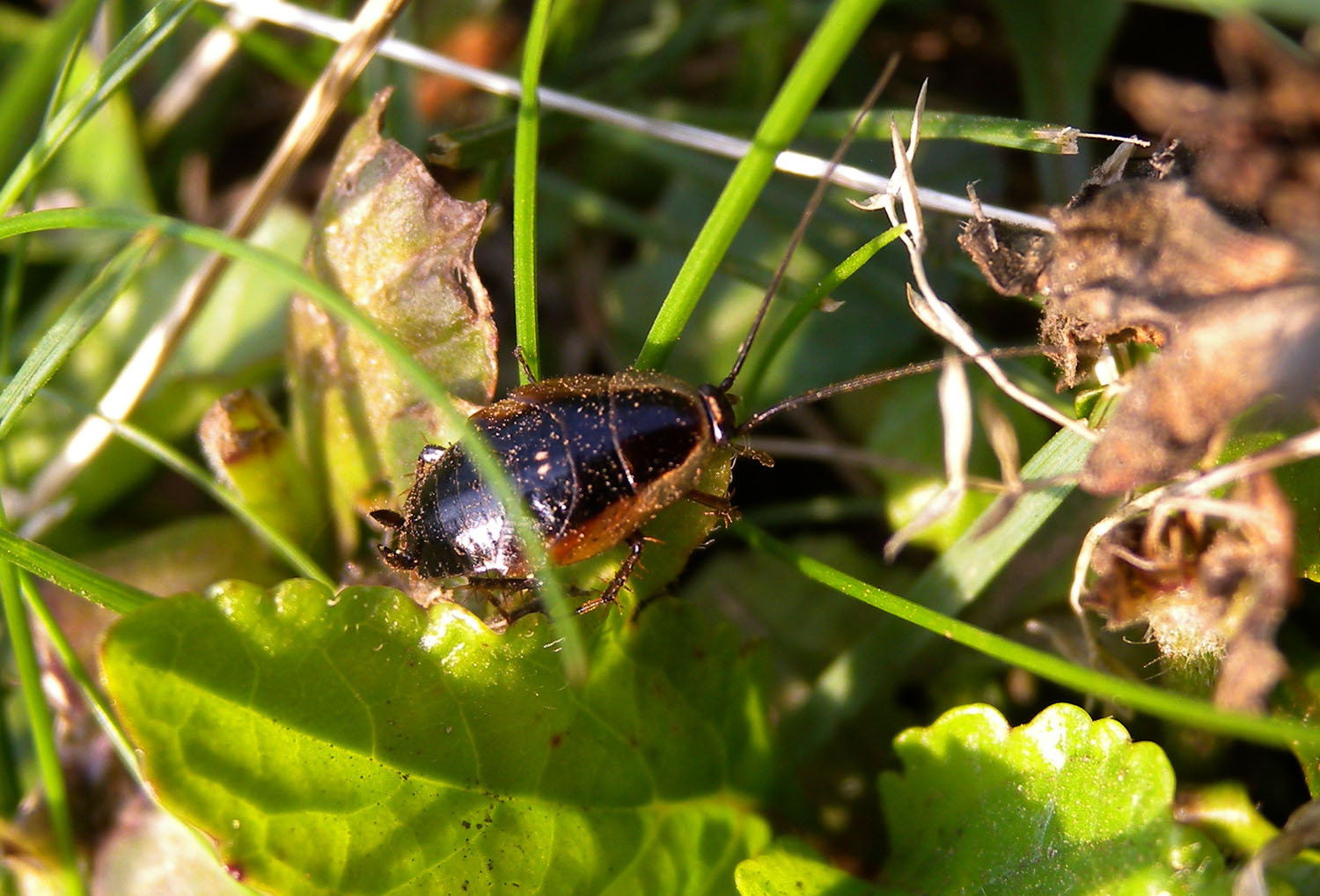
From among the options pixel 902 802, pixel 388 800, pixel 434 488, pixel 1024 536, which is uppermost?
pixel 434 488

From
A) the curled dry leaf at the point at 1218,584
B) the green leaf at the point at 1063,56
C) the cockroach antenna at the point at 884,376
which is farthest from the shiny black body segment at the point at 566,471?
the green leaf at the point at 1063,56

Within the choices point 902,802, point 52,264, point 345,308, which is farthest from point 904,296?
point 52,264

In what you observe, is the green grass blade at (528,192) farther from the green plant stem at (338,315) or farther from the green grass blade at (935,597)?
the green grass blade at (935,597)

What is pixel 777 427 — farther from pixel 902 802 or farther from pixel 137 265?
pixel 137 265

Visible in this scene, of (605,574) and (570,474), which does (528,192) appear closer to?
(570,474)

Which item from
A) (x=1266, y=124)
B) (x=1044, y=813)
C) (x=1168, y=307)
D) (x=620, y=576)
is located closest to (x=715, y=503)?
(x=620, y=576)

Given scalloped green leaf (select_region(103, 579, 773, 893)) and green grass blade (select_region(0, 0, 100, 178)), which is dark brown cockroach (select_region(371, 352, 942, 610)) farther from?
green grass blade (select_region(0, 0, 100, 178))
